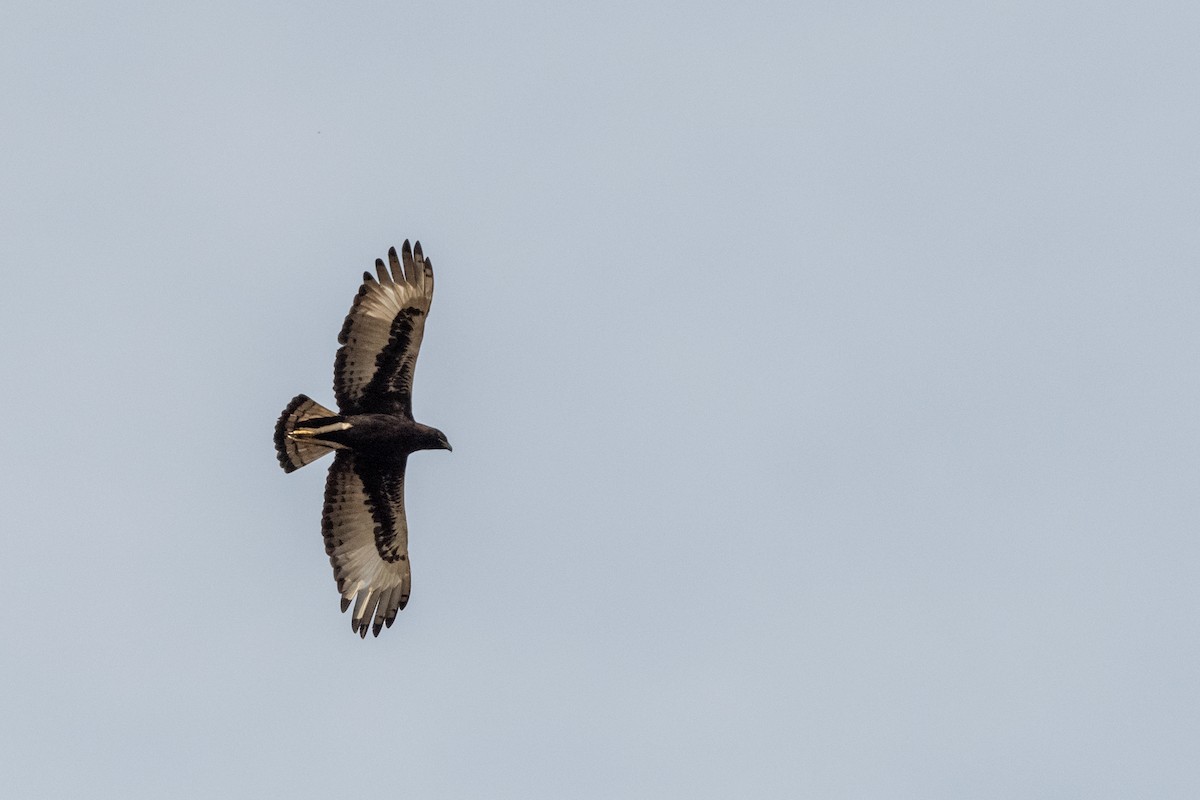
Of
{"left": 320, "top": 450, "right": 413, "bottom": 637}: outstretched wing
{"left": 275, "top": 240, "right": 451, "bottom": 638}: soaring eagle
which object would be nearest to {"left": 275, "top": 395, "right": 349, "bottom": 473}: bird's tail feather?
{"left": 275, "top": 240, "right": 451, "bottom": 638}: soaring eagle

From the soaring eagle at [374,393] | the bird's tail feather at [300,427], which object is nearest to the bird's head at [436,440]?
the soaring eagle at [374,393]

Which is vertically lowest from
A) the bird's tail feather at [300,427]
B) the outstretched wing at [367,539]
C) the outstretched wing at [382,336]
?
the outstretched wing at [367,539]

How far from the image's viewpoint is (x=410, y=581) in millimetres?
30453

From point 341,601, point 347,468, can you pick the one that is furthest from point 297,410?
point 341,601

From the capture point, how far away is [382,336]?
94.8ft

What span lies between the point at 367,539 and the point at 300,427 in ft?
8.01

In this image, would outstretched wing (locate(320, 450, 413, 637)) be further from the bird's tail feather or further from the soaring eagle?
the bird's tail feather

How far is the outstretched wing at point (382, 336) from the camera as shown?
28.9 metres

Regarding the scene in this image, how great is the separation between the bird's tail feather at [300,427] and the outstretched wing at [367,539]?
1.07 m

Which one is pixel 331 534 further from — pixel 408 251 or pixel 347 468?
pixel 408 251

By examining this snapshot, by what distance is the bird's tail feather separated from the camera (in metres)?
28.7

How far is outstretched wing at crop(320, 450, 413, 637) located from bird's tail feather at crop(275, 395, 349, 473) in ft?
3.49

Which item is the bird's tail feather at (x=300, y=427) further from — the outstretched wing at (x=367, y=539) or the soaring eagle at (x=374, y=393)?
the outstretched wing at (x=367, y=539)

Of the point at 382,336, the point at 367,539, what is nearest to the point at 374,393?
the point at 382,336
